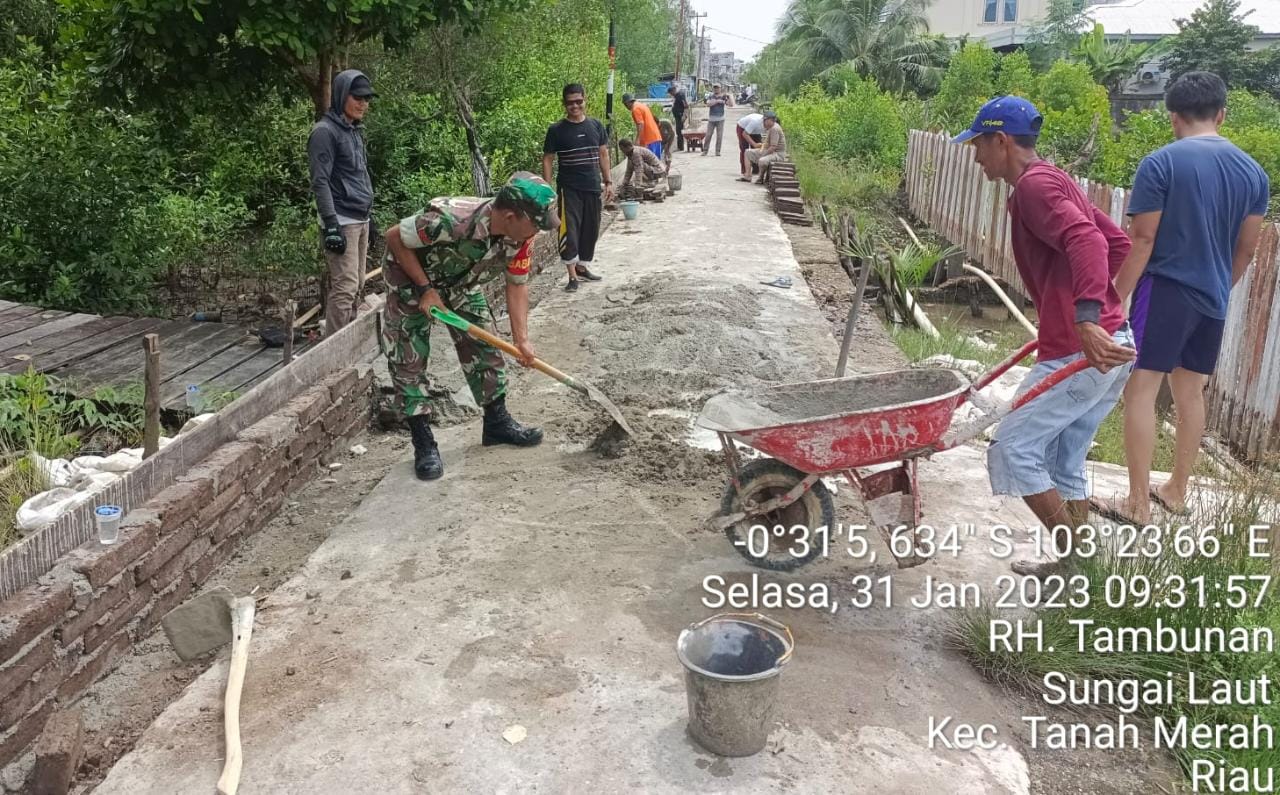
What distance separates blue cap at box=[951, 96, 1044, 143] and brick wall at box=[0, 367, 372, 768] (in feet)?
10.5

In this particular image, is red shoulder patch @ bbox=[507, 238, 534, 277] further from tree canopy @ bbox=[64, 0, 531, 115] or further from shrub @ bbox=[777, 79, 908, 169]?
shrub @ bbox=[777, 79, 908, 169]

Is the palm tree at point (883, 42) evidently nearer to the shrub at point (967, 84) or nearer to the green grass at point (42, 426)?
the shrub at point (967, 84)

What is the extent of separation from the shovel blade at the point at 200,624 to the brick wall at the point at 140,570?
19 cm

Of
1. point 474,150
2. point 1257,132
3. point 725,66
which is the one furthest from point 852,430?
point 725,66

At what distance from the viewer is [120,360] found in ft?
19.4

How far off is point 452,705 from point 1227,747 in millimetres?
2297

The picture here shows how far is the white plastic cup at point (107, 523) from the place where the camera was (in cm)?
318

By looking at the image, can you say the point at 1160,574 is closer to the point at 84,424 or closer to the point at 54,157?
the point at 84,424

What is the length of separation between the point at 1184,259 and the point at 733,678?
2.84 metres

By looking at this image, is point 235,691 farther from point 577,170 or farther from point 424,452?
point 577,170

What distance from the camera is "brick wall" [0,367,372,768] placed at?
109 inches

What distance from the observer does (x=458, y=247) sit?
453cm

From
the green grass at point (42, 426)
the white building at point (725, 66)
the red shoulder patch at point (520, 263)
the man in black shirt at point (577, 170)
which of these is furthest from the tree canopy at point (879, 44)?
the white building at point (725, 66)

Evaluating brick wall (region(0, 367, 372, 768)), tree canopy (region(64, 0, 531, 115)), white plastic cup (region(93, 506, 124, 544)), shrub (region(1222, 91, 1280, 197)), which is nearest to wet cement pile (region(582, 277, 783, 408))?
brick wall (region(0, 367, 372, 768))
